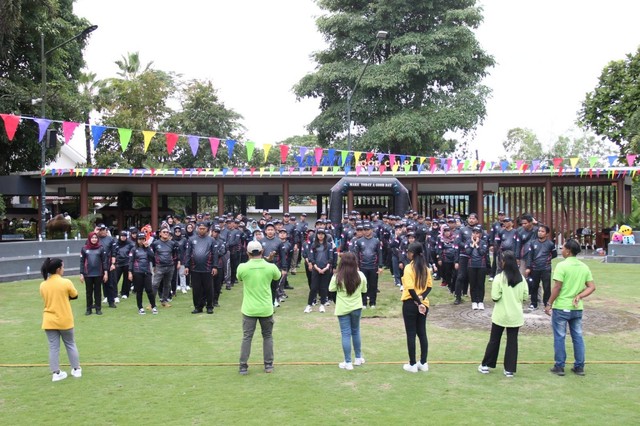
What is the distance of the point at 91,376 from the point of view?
6992 millimetres

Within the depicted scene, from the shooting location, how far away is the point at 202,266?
11.2m

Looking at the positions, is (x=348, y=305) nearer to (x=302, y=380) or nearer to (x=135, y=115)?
(x=302, y=380)

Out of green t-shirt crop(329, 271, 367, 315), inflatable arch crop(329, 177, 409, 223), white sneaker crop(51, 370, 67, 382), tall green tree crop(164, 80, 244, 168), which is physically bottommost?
white sneaker crop(51, 370, 67, 382)

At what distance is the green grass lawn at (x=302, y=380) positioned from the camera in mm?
5609

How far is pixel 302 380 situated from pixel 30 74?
81.8 feet

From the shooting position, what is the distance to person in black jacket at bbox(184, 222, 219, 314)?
11164 mm

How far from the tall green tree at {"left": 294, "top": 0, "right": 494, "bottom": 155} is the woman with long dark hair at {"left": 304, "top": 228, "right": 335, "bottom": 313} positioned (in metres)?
22.2

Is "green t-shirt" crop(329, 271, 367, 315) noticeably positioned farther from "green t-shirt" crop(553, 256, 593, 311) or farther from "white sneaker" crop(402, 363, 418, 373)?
"green t-shirt" crop(553, 256, 593, 311)

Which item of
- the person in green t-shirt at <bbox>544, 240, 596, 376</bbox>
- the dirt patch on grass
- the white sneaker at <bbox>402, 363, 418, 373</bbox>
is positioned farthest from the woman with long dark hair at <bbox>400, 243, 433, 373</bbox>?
the dirt patch on grass

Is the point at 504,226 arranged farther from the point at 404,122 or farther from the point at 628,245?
the point at 404,122

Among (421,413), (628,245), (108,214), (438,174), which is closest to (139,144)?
(108,214)

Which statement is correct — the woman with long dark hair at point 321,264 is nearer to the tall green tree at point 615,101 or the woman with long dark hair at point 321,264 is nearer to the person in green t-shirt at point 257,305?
the person in green t-shirt at point 257,305

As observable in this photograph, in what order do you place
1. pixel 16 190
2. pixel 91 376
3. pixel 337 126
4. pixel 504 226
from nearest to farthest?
pixel 91 376
pixel 504 226
pixel 16 190
pixel 337 126

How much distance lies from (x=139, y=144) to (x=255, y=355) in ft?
90.7
